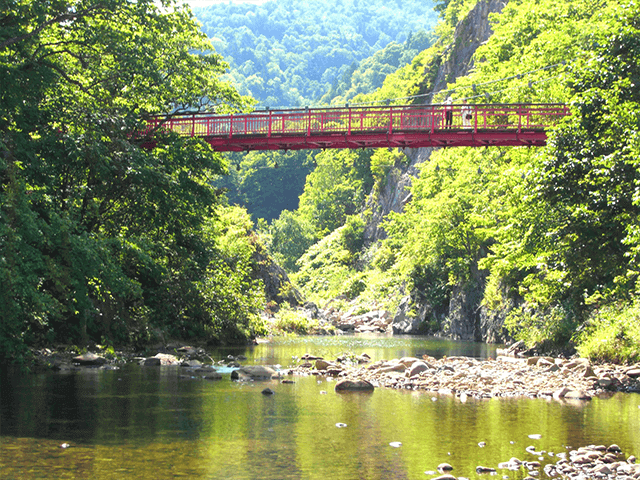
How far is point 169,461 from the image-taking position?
833cm

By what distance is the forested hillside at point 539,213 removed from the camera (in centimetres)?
Answer: 1837

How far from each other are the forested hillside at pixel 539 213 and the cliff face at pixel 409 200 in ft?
0.50

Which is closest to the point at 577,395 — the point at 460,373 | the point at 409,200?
the point at 460,373

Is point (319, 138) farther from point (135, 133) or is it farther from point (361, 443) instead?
point (361, 443)

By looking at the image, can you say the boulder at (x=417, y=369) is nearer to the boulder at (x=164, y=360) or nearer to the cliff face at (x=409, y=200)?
the boulder at (x=164, y=360)

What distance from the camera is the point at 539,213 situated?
20.8 meters

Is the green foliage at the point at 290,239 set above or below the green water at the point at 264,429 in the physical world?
above

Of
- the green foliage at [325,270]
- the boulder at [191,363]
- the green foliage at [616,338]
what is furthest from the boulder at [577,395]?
the green foliage at [325,270]

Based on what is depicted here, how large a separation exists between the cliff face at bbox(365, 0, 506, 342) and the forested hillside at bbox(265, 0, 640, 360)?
0.15 metres

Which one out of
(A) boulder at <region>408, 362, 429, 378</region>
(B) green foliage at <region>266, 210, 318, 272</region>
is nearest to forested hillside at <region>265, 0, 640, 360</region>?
(A) boulder at <region>408, 362, 429, 378</region>

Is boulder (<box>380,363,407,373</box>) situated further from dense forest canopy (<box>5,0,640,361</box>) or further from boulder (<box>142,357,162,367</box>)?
boulder (<box>142,357,162,367</box>)

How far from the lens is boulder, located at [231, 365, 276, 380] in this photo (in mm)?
16219

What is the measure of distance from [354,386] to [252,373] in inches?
118

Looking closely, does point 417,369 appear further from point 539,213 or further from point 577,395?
point 539,213
